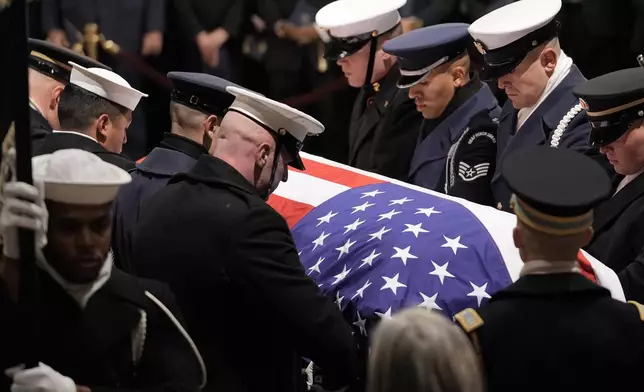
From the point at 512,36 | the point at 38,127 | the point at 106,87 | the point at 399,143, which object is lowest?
the point at 399,143

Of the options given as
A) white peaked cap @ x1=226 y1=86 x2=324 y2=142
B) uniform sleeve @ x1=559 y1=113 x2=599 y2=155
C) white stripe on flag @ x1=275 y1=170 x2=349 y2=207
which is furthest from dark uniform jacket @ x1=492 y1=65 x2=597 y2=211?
white peaked cap @ x1=226 y1=86 x2=324 y2=142

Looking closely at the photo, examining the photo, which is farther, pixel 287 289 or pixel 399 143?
pixel 399 143

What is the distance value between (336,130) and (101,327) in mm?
4777

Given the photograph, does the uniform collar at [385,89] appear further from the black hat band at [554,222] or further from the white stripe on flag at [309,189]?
the black hat band at [554,222]

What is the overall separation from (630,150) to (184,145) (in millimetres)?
1353

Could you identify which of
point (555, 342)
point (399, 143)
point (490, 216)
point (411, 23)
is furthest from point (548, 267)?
point (411, 23)

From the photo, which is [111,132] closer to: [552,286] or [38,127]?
[38,127]

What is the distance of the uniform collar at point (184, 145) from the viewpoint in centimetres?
396

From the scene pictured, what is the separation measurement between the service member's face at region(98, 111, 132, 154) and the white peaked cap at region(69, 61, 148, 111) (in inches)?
2.3

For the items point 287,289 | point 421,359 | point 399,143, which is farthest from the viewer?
point 399,143

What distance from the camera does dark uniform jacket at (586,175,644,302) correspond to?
3734 millimetres

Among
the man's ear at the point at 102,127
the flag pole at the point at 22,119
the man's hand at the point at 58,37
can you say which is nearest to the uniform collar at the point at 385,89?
the man's ear at the point at 102,127

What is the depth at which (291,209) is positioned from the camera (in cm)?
430

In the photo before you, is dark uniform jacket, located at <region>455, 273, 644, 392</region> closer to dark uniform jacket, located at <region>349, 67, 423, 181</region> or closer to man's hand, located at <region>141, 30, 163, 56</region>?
dark uniform jacket, located at <region>349, 67, 423, 181</region>
